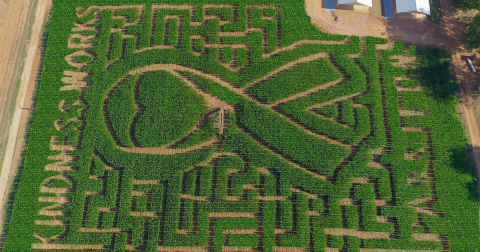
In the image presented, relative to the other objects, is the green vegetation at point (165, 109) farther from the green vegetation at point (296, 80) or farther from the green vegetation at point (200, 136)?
the green vegetation at point (296, 80)

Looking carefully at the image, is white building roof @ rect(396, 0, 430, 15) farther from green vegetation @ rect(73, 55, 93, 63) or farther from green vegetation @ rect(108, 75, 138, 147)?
green vegetation @ rect(73, 55, 93, 63)

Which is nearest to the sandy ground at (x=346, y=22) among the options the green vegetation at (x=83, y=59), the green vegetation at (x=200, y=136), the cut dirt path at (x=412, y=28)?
the cut dirt path at (x=412, y=28)

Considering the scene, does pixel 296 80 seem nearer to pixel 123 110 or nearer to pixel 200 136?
pixel 200 136

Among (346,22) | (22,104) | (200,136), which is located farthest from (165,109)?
(346,22)

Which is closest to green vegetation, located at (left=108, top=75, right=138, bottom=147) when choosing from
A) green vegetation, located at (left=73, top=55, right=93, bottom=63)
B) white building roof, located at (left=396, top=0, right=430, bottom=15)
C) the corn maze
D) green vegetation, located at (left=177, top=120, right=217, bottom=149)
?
the corn maze

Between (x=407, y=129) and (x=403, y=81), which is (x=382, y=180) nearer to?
(x=407, y=129)

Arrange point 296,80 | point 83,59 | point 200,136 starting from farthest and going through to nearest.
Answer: point 83,59 < point 296,80 < point 200,136

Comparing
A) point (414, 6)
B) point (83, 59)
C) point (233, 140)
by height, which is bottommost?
point (233, 140)
